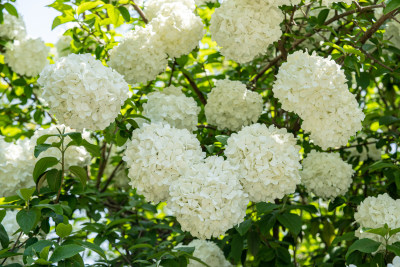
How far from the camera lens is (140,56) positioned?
3064mm

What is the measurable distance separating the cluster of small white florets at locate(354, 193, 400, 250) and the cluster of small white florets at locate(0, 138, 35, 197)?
7.32 feet

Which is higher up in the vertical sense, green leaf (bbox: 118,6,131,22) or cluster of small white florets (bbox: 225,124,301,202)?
green leaf (bbox: 118,6,131,22)

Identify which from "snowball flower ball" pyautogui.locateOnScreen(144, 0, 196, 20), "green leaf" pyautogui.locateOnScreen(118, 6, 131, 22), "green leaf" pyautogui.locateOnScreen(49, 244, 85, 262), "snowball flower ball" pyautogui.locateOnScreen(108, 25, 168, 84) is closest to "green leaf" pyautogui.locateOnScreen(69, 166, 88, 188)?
"snowball flower ball" pyautogui.locateOnScreen(108, 25, 168, 84)

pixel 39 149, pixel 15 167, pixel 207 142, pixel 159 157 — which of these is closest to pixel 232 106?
pixel 207 142

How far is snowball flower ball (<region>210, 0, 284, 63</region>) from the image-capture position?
9.05ft

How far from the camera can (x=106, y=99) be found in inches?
96.1

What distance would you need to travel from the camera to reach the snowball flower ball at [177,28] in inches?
122

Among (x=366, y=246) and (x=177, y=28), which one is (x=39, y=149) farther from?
(x=366, y=246)

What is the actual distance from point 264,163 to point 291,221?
68 centimetres

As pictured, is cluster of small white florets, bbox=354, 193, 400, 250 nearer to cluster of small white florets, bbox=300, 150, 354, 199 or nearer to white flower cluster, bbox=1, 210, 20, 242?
cluster of small white florets, bbox=300, 150, 354, 199

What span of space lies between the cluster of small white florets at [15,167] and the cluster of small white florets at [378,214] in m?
2.23

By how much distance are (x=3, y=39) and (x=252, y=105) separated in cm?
263

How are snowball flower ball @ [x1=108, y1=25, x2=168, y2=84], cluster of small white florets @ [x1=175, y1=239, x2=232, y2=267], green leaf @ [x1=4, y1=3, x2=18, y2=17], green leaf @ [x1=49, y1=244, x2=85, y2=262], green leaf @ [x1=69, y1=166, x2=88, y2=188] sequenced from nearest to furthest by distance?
1. green leaf @ [x1=49, y1=244, x2=85, y2=262]
2. green leaf @ [x1=69, y1=166, x2=88, y2=188]
3. snowball flower ball @ [x1=108, y1=25, x2=168, y2=84]
4. cluster of small white florets @ [x1=175, y1=239, x2=232, y2=267]
5. green leaf @ [x1=4, y1=3, x2=18, y2=17]

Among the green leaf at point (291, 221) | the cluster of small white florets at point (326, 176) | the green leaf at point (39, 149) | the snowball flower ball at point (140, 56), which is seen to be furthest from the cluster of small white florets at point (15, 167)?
the cluster of small white florets at point (326, 176)
